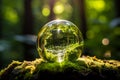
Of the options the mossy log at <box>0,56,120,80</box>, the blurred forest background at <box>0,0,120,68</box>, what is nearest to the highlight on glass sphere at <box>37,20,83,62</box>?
the mossy log at <box>0,56,120,80</box>

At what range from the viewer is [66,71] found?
111 inches

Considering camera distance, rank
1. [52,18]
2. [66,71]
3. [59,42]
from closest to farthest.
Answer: [66,71]
[59,42]
[52,18]

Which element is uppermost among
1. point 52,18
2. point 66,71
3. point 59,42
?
point 52,18

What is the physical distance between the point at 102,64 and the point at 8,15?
3215cm

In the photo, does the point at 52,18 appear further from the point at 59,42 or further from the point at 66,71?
the point at 66,71

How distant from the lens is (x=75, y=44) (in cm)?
303

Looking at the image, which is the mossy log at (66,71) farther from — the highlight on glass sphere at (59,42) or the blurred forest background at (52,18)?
the blurred forest background at (52,18)

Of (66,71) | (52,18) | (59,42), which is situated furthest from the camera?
(52,18)

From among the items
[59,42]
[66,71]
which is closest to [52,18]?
[59,42]

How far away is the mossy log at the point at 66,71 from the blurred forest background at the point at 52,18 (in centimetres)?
184

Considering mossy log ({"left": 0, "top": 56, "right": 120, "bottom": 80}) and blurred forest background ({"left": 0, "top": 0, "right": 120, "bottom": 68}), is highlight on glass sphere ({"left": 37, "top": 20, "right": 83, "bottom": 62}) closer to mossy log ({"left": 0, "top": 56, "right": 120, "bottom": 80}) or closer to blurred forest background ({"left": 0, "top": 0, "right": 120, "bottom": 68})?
mossy log ({"left": 0, "top": 56, "right": 120, "bottom": 80})

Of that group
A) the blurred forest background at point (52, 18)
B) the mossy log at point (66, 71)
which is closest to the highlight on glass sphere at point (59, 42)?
the mossy log at point (66, 71)

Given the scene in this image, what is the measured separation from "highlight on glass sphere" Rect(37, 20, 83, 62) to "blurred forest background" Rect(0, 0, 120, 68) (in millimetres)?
1843

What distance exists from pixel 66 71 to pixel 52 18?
25.9m
